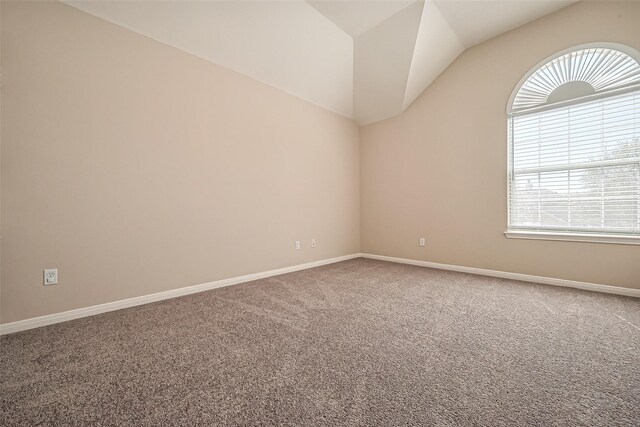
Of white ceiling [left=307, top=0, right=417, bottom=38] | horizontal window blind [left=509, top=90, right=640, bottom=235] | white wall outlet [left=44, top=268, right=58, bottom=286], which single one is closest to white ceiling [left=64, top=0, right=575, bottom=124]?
white ceiling [left=307, top=0, right=417, bottom=38]

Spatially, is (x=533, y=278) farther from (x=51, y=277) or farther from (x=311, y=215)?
(x=51, y=277)

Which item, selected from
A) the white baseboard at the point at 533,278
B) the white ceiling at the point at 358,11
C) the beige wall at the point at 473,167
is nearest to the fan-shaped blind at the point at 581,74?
the beige wall at the point at 473,167

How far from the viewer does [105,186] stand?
2.27 metres

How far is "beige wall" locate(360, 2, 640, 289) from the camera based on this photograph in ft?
8.80

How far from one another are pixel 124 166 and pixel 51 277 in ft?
3.41

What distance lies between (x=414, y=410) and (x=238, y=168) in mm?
2840

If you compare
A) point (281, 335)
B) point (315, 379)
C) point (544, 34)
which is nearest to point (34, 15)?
point (281, 335)

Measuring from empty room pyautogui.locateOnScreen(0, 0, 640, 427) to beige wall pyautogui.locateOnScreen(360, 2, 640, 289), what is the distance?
2 cm

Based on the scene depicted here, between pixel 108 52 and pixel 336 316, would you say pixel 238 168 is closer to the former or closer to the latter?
pixel 108 52

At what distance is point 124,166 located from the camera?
236 centimetres

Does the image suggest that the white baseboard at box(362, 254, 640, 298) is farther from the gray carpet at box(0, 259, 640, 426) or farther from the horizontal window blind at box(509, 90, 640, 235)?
the horizontal window blind at box(509, 90, 640, 235)

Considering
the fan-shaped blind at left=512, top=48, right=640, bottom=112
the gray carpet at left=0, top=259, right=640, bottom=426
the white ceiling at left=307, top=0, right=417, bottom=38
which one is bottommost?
the gray carpet at left=0, top=259, right=640, bottom=426

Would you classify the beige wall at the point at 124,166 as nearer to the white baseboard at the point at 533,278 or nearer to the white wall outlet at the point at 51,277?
the white wall outlet at the point at 51,277

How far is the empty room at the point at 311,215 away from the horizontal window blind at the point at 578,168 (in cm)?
2
